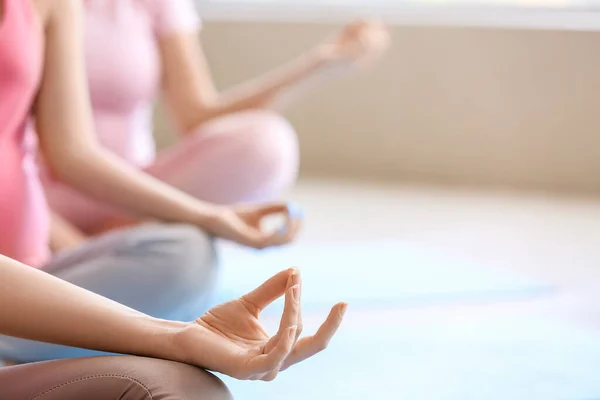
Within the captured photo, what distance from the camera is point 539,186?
3607 mm

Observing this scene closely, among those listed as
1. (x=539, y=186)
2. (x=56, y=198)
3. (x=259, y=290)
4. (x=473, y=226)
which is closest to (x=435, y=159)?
(x=539, y=186)

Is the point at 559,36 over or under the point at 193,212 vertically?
over

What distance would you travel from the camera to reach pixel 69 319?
3.22 feet

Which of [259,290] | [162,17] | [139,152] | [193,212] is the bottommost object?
[259,290]

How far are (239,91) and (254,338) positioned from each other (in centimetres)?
120

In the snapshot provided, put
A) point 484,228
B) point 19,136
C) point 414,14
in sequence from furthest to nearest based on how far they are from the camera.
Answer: point 414,14 < point 484,228 < point 19,136

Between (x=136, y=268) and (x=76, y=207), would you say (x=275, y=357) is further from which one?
(x=76, y=207)

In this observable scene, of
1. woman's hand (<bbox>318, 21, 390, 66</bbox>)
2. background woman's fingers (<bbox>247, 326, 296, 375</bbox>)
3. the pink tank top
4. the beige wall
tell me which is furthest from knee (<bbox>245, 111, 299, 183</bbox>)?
the beige wall

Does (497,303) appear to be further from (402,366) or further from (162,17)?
(162,17)

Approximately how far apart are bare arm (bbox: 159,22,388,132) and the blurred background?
0.43m

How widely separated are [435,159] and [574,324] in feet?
6.42

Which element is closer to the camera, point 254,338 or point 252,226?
point 254,338

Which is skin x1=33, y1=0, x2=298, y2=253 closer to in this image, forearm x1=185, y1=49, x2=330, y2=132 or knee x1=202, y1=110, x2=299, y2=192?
knee x1=202, y1=110, x2=299, y2=192

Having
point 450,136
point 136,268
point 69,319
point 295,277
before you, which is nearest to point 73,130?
point 136,268
